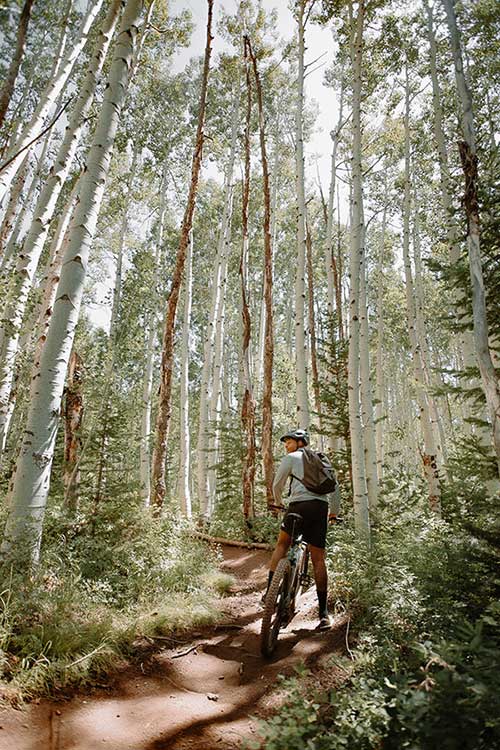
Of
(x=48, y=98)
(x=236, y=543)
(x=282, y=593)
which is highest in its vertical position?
(x=48, y=98)

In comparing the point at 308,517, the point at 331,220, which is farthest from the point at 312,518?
the point at 331,220

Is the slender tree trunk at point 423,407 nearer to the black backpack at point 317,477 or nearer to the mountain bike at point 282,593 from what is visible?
the black backpack at point 317,477

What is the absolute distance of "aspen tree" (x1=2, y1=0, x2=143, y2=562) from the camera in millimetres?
3697

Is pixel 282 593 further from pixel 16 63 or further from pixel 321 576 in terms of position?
pixel 16 63

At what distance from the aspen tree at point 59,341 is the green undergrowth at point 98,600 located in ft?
1.55

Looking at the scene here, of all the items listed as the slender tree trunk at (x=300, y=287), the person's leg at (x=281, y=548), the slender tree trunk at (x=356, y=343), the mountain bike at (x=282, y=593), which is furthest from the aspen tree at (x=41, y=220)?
the mountain bike at (x=282, y=593)

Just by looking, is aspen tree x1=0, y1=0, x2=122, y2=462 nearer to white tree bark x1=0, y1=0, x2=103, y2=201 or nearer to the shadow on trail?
white tree bark x1=0, y1=0, x2=103, y2=201

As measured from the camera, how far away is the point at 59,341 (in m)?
4.06

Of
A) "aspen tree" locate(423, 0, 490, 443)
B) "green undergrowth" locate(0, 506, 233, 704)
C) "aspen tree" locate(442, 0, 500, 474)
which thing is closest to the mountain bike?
"green undergrowth" locate(0, 506, 233, 704)

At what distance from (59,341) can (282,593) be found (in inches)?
124

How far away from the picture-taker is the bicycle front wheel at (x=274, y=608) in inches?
134

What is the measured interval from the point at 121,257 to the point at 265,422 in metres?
7.76

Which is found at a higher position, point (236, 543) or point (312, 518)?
point (312, 518)

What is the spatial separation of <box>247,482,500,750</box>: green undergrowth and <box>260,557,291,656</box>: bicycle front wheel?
464 mm
